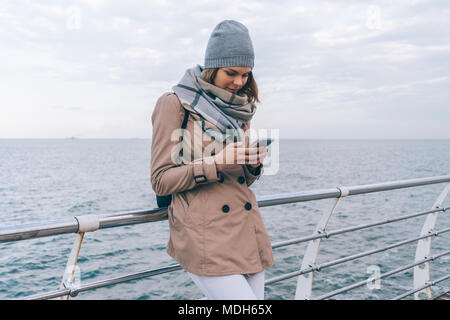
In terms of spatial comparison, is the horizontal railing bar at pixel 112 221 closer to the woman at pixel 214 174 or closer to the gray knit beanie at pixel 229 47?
the woman at pixel 214 174

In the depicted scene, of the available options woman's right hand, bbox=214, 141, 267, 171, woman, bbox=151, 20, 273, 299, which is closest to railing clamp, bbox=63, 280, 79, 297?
woman, bbox=151, 20, 273, 299

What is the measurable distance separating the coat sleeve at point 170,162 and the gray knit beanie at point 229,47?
0.24 meters

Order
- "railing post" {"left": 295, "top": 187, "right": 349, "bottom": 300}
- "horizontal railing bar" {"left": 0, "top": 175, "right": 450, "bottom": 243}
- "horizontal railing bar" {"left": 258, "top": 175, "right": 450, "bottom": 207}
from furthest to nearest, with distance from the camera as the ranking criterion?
"railing post" {"left": 295, "top": 187, "right": 349, "bottom": 300} < "horizontal railing bar" {"left": 258, "top": 175, "right": 450, "bottom": 207} < "horizontal railing bar" {"left": 0, "top": 175, "right": 450, "bottom": 243}

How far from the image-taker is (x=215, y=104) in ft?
5.47

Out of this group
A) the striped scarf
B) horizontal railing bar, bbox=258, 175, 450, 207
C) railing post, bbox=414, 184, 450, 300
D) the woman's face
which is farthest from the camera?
railing post, bbox=414, 184, 450, 300

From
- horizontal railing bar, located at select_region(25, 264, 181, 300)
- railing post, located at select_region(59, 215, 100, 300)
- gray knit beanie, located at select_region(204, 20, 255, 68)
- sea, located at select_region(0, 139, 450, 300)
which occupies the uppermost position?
gray knit beanie, located at select_region(204, 20, 255, 68)

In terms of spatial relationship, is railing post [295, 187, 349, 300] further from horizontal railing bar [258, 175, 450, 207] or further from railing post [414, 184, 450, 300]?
railing post [414, 184, 450, 300]

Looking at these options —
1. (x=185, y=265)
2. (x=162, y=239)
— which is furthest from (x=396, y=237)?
(x=185, y=265)

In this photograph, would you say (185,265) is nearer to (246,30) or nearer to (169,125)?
(169,125)

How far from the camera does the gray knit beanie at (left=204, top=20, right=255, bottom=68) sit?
1.63 meters

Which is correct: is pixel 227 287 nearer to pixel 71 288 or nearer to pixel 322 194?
pixel 71 288

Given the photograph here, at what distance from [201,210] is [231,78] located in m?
0.57
